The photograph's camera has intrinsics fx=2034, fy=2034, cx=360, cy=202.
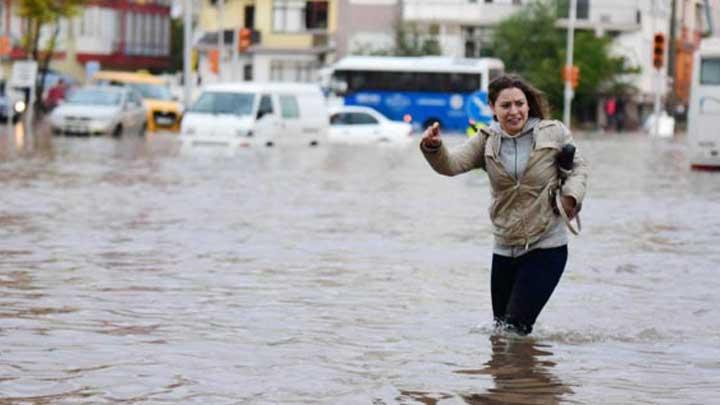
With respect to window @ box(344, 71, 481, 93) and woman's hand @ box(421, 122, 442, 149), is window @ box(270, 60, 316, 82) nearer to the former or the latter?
window @ box(344, 71, 481, 93)

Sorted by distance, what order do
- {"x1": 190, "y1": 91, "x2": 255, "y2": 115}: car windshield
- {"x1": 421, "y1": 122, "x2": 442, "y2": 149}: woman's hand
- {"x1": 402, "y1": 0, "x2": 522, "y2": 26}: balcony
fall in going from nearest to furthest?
1. {"x1": 421, "y1": 122, "x2": 442, "y2": 149}: woman's hand
2. {"x1": 190, "y1": 91, "x2": 255, "y2": 115}: car windshield
3. {"x1": 402, "y1": 0, "x2": 522, "y2": 26}: balcony

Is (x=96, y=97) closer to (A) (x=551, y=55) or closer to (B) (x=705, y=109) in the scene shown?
(B) (x=705, y=109)

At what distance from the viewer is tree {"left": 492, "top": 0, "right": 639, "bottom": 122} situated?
89.1m

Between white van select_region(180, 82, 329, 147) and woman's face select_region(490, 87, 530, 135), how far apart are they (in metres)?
31.9

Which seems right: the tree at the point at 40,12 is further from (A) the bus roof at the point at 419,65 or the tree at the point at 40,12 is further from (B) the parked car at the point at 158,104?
(A) the bus roof at the point at 419,65

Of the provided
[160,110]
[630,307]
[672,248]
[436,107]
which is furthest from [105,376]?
[436,107]

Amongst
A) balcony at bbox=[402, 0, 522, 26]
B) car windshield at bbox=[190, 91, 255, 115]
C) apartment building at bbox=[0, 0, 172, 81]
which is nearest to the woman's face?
car windshield at bbox=[190, 91, 255, 115]

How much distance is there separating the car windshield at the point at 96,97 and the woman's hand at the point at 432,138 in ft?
142

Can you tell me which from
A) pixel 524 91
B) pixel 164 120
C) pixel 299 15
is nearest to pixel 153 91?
pixel 164 120

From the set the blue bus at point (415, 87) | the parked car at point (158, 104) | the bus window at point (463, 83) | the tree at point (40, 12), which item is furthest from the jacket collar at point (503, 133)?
the bus window at point (463, 83)

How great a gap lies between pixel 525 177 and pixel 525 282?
0.52 meters

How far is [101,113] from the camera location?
168 ft

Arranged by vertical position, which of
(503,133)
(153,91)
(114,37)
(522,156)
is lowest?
(114,37)

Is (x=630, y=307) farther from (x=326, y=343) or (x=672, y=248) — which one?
(x=672, y=248)
